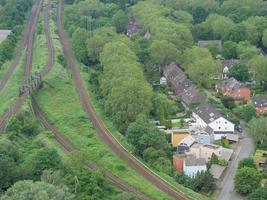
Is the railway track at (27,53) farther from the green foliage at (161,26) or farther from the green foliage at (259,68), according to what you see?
the green foliage at (259,68)

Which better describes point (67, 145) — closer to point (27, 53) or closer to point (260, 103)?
point (260, 103)

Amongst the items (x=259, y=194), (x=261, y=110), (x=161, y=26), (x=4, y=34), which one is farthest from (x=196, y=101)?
(x=4, y=34)

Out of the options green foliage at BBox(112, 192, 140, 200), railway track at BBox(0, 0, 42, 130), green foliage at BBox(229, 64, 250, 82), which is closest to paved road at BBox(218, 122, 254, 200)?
green foliage at BBox(112, 192, 140, 200)

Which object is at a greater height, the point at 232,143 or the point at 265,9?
the point at 265,9

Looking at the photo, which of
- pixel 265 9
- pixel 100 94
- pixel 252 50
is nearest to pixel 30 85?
pixel 100 94

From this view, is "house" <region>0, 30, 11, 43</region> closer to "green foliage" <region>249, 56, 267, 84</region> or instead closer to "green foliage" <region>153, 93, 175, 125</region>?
"green foliage" <region>153, 93, 175, 125</region>

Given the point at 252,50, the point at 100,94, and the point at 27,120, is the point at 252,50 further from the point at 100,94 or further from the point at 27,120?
the point at 27,120

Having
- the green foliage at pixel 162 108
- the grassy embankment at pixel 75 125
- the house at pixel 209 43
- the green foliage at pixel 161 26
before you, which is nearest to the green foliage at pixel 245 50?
the house at pixel 209 43

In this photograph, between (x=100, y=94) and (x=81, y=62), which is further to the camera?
(x=81, y=62)
